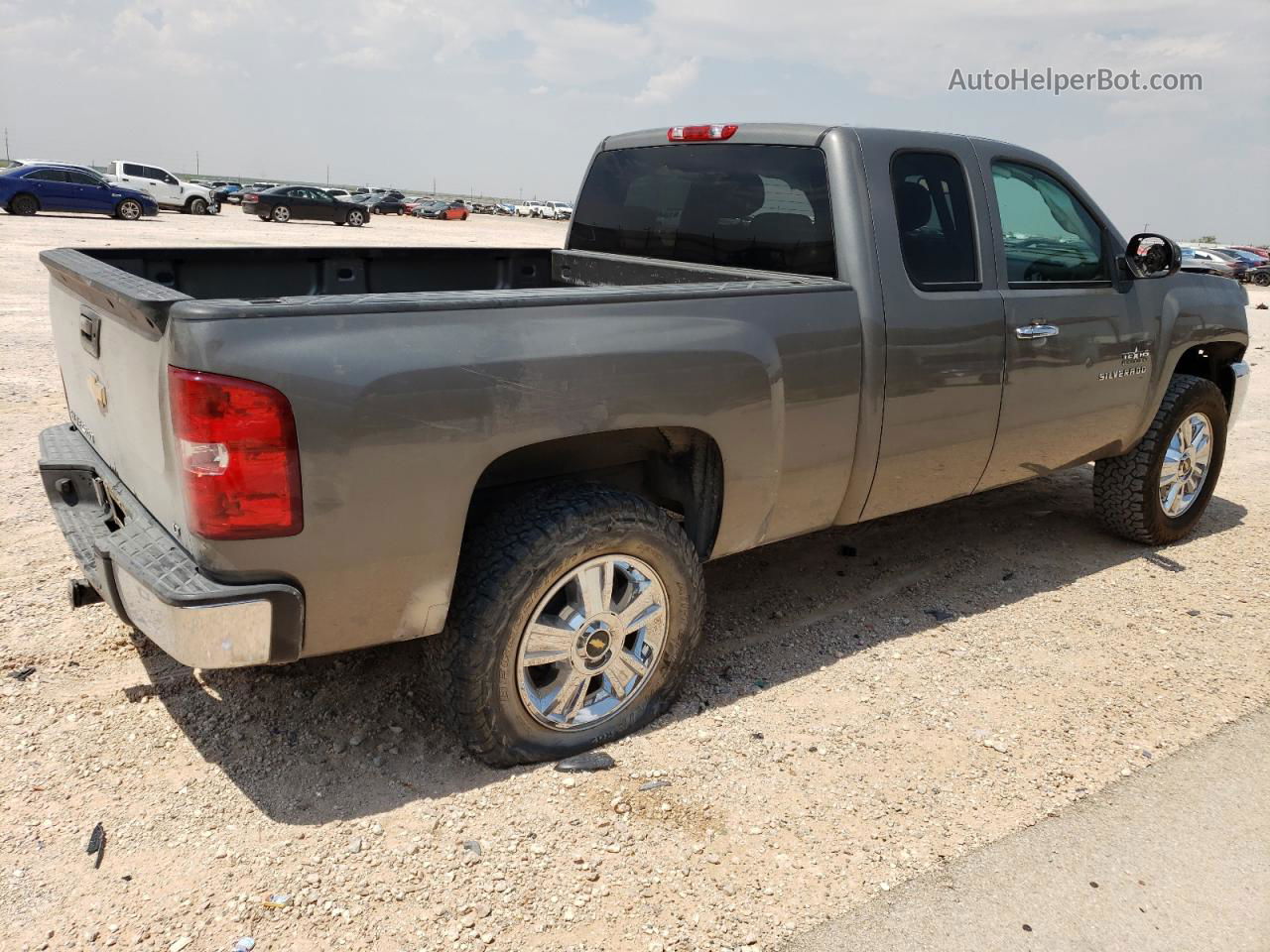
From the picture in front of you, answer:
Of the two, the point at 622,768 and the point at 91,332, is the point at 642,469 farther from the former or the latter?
the point at 91,332

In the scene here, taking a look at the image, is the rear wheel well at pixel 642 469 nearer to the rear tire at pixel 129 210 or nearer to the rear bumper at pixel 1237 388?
the rear bumper at pixel 1237 388

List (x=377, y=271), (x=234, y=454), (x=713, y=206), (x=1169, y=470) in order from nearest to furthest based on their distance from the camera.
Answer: (x=234, y=454)
(x=713, y=206)
(x=377, y=271)
(x=1169, y=470)

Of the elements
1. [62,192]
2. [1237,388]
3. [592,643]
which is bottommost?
[62,192]

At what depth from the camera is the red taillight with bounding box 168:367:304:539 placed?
236 cm

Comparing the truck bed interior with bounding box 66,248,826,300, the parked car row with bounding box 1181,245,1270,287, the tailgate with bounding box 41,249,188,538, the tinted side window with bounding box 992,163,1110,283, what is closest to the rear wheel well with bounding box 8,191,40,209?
the truck bed interior with bounding box 66,248,826,300

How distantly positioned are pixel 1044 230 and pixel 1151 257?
0.66 meters

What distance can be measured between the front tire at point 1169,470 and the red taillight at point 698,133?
2.61 m

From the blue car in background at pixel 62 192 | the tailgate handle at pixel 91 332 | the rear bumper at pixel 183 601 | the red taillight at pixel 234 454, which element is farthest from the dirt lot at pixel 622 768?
the blue car in background at pixel 62 192

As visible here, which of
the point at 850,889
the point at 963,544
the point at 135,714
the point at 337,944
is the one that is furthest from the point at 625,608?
the point at 963,544

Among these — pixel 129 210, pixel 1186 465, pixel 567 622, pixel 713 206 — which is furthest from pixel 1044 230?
pixel 129 210

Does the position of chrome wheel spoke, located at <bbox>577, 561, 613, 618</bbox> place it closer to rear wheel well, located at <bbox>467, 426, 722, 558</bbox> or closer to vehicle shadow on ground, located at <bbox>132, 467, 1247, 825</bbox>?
rear wheel well, located at <bbox>467, 426, 722, 558</bbox>

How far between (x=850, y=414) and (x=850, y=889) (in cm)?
157

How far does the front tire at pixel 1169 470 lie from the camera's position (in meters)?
5.08

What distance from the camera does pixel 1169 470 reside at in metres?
5.23
